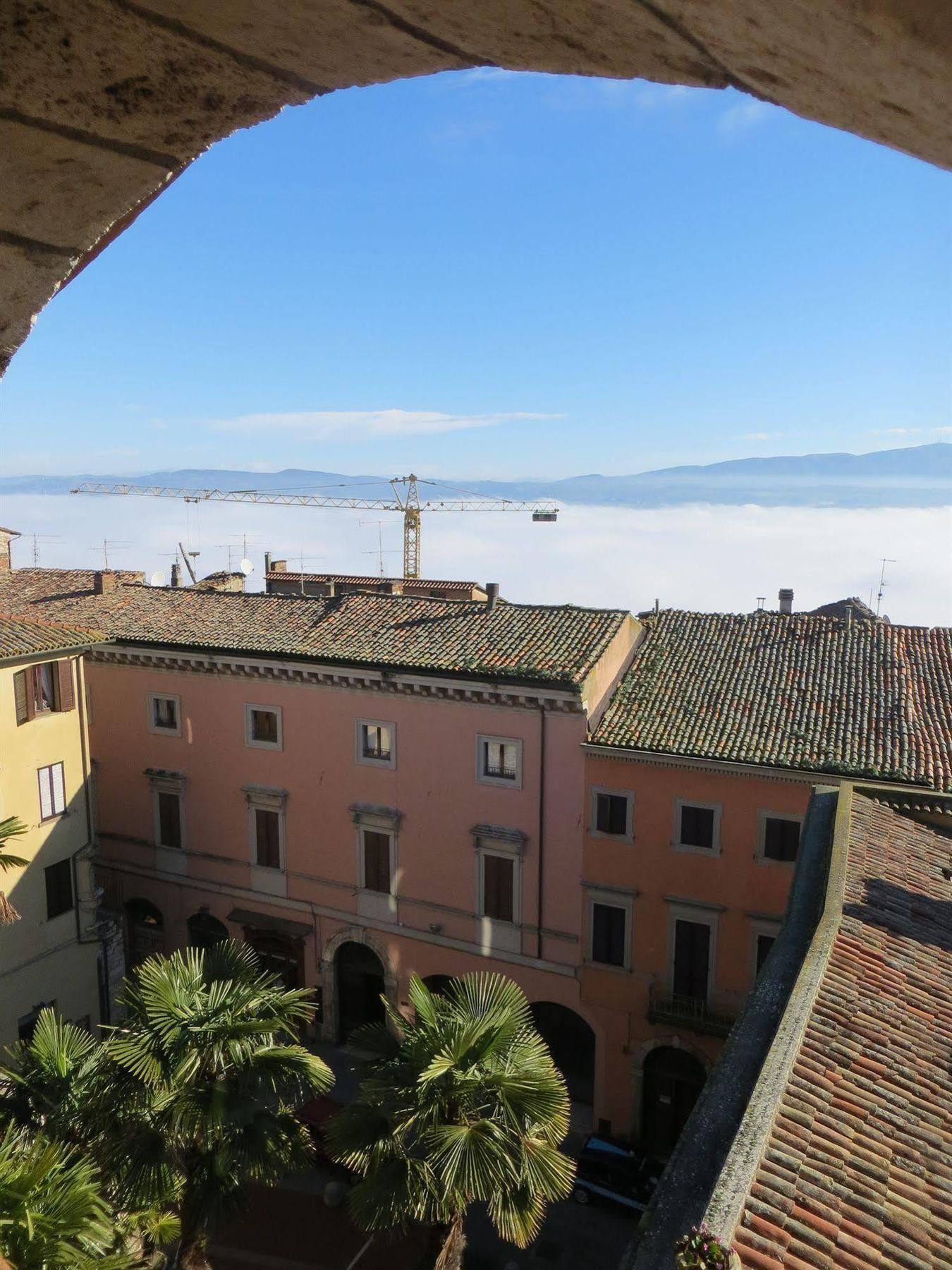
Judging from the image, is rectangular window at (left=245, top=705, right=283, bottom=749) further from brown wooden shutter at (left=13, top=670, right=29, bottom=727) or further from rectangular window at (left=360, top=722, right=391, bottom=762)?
brown wooden shutter at (left=13, top=670, right=29, bottom=727)

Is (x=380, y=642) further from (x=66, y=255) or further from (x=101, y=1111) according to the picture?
(x=66, y=255)

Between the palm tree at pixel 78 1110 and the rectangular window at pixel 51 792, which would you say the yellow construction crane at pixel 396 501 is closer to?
the rectangular window at pixel 51 792

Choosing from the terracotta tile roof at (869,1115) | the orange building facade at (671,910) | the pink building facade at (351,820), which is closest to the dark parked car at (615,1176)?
the orange building facade at (671,910)

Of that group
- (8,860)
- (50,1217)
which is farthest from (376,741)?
(50,1217)

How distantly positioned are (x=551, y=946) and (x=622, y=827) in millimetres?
3105

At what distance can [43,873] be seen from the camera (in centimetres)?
1962

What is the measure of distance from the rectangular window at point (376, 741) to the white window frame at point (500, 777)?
7.61 ft

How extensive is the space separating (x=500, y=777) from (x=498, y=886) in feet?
7.89

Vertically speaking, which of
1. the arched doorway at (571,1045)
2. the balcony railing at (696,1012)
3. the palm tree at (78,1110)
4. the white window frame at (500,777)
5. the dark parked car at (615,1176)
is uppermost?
the white window frame at (500,777)

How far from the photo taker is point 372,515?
121 meters

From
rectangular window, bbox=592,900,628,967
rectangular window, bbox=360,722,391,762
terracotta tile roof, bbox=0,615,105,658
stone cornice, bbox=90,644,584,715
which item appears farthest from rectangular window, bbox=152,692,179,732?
rectangular window, bbox=592,900,628,967

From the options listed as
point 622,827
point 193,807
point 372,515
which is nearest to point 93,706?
point 193,807

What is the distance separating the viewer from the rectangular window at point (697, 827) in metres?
18.1

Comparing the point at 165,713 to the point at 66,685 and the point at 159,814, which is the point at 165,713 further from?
the point at 66,685
